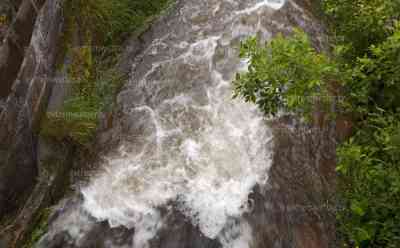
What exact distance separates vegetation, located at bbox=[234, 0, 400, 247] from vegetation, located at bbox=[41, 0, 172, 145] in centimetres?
242

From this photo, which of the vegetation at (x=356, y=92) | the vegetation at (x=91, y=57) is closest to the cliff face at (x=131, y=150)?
the vegetation at (x=91, y=57)

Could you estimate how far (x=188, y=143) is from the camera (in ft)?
16.6

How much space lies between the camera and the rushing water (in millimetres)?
4512

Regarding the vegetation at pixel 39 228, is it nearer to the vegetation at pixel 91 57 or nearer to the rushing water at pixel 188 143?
the rushing water at pixel 188 143

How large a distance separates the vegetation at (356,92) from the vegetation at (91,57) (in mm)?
2422

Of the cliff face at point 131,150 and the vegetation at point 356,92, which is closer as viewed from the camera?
the vegetation at point 356,92

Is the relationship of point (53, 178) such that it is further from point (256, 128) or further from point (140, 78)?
point (256, 128)

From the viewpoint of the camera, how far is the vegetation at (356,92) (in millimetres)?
3059

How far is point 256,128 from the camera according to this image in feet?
16.7

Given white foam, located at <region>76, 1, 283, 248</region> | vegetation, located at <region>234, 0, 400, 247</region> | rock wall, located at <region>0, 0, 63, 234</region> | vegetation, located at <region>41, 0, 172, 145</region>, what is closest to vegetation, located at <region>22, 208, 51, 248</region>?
rock wall, located at <region>0, 0, 63, 234</region>

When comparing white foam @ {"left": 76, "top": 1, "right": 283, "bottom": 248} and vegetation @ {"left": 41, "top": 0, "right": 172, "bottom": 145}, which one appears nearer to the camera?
white foam @ {"left": 76, "top": 1, "right": 283, "bottom": 248}

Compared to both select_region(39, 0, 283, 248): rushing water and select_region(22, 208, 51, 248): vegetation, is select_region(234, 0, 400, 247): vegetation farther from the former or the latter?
select_region(22, 208, 51, 248): vegetation

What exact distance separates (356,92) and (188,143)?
6.66 ft

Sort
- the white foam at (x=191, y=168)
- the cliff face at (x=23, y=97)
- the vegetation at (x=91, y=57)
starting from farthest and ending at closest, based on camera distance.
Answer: the vegetation at (x=91, y=57)
the white foam at (x=191, y=168)
the cliff face at (x=23, y=97)
